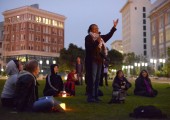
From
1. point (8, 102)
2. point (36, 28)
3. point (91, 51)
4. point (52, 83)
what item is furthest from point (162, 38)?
point (8, 102)

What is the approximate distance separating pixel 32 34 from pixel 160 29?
36978mm

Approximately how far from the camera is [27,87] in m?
7.21

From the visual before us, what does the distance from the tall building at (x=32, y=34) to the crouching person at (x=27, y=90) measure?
85.7m

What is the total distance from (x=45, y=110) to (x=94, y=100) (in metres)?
2.67

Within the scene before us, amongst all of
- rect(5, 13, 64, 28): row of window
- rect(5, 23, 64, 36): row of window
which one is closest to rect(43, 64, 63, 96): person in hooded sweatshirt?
rect(5, 23, 64, 36): row of window

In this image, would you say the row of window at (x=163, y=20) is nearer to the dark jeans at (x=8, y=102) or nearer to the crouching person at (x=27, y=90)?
the dark jeans at (x=8, y=102)

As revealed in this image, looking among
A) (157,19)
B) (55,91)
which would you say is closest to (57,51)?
(157,19)

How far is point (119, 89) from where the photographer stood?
10273 millimetres

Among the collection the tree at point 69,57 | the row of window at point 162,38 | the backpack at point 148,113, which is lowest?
the backpack at point 148,113

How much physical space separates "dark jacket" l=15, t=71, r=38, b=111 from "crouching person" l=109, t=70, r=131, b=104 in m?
2.96

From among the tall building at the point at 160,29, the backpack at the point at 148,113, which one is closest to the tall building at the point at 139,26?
the tall building at the point at 160,29

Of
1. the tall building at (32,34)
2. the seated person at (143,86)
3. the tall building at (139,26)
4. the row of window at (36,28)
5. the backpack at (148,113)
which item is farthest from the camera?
the tall building at (139,26)

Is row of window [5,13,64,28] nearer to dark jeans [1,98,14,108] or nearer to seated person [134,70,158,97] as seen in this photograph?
seated person [134,70,158,97]

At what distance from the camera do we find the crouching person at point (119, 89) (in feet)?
31.7
